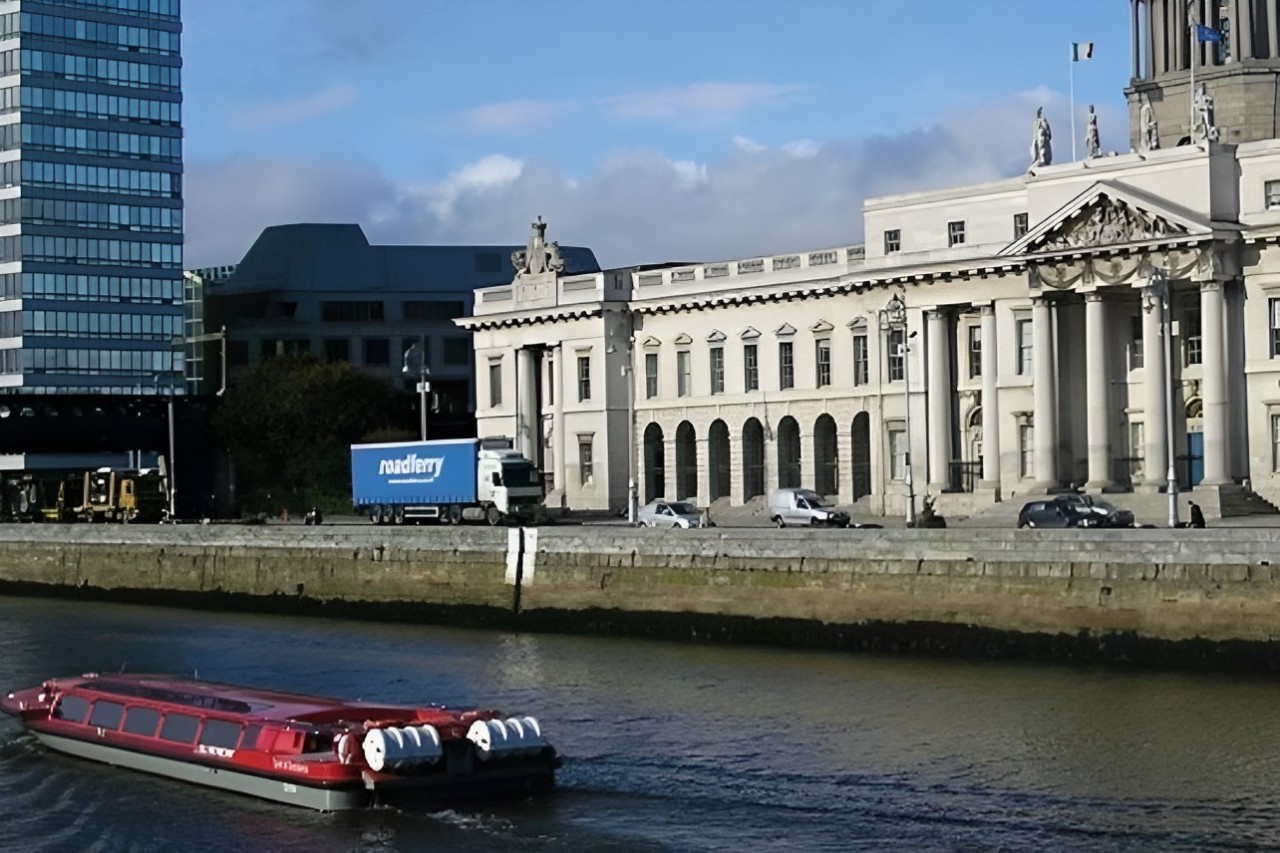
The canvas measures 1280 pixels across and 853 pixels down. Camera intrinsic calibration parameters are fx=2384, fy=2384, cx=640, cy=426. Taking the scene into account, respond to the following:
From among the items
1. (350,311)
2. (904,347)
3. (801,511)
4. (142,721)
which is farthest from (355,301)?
(142,721)

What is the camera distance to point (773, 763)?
1674 inches

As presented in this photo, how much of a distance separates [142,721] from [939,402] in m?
56.9

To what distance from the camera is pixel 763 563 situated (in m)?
63.7

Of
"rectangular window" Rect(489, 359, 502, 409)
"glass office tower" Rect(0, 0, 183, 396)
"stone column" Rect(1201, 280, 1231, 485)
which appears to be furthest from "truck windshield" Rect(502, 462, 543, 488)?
"glass office tower" Rect(0, 0, 183, 396)

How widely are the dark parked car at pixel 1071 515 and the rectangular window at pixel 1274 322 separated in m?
15.5

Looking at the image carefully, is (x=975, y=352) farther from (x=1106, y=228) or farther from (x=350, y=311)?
(x=350, y=311)

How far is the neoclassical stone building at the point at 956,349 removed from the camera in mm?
85688

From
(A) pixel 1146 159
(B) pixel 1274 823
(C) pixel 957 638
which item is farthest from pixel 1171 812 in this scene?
(A) pixel 1146 159

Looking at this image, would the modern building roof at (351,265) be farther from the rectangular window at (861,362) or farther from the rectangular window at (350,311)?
the rectangular window at (861,362)

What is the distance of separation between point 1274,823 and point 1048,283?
181ft

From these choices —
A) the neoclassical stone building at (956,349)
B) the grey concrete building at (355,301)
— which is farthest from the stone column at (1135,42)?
the grey concrete building at (355,301)

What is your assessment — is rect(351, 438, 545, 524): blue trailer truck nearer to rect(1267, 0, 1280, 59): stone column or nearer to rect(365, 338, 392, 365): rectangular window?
rect(1267, 0, 1280, 59): stone column

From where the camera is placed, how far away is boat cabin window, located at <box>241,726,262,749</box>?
40844 mm

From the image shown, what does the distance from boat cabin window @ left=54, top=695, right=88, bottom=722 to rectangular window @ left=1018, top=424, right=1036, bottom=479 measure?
177ft
